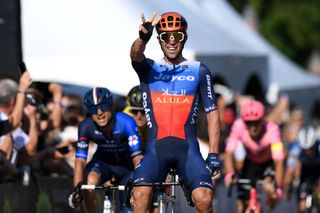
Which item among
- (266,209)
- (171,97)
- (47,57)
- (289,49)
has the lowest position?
(266,209)

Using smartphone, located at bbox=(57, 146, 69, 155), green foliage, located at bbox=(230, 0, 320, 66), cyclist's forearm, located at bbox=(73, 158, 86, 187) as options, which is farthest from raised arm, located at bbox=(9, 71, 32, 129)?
green foliage, located at bbox=(230, 0, 320, 66)

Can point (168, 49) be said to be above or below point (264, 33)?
below

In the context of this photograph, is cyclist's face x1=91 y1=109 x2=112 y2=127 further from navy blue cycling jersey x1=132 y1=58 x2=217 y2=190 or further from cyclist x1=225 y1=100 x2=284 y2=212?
cyclist x1=225 y1=100 x2=284 y2=212

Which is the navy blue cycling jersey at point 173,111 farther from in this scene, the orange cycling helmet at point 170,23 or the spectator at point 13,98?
the spectator at point 13,98

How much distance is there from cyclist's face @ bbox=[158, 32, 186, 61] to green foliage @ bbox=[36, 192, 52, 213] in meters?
3.45

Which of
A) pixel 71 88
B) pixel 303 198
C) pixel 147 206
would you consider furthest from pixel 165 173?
pixel 303 198

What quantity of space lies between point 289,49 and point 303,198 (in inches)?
1629

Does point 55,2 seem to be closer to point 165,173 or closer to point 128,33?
point 128,33

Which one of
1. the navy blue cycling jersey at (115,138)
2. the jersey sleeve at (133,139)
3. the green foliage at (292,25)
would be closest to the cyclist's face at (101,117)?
the navy blue cycling jersey at (115,138)

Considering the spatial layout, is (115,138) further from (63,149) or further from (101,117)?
(63,149)

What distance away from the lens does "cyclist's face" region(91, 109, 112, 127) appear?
1148cm

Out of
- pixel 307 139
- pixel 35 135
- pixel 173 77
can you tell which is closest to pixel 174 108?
pixel 173 77

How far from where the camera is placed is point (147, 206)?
32.1 feet

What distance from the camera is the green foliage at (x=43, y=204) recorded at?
42.3ft
